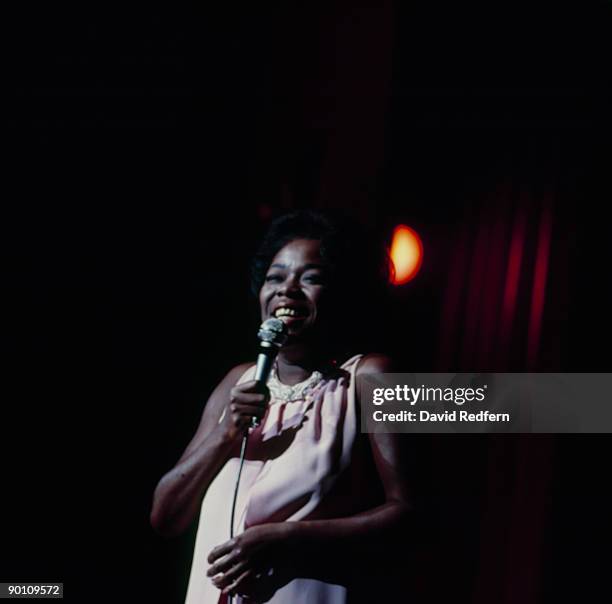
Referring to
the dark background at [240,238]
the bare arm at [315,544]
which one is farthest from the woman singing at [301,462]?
the dark background at [240,238]

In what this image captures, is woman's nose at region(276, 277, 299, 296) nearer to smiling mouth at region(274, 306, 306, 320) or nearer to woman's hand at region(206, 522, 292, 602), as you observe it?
smiling mouth at region(274, 306, 306, 320)

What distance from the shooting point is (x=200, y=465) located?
1491 mm

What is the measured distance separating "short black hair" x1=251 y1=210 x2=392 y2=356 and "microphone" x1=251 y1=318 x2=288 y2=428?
0.22m

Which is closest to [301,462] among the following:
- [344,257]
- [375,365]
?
[375,365]

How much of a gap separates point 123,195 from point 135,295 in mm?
413

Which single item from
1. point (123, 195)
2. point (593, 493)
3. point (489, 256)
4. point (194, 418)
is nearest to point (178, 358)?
point (194, 418)

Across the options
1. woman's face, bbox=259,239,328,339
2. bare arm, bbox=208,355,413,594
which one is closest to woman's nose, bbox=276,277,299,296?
woman's face, bbox=259,239,328,339

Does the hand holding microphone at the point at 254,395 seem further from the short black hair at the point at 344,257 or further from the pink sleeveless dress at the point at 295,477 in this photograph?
the short black hair at the point at 344,257

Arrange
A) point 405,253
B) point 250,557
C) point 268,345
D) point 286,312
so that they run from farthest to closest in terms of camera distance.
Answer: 1. point 405,253
2. point 286,312
3. point 268,345
4. point 250,557

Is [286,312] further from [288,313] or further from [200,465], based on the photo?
[200,465]

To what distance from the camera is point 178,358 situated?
2508mm

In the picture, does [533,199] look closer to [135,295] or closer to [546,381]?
[546,381]

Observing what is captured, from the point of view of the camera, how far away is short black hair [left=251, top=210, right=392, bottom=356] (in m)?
1.66

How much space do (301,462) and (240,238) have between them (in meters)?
1.49
